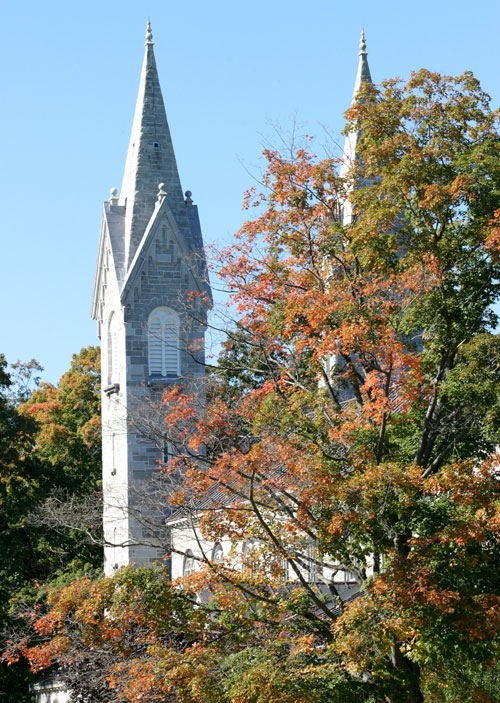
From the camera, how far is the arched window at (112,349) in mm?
40750

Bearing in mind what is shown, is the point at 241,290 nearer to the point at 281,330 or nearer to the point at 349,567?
the point at 281,330

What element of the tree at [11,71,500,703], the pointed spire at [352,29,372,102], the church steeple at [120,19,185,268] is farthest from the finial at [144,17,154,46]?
the tree at [11,71,500,703]

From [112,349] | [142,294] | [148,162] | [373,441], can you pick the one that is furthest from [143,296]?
[373,441]

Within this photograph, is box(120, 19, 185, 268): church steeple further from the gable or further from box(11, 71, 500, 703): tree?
box(11, 71, 500, 703): tree

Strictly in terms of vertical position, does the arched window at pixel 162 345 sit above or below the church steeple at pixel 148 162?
below

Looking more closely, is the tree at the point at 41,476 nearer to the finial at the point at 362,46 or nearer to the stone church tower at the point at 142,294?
the stone church tower at the point at 142,294

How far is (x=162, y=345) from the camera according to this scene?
40156 mm

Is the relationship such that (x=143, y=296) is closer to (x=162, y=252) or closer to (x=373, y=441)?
(x=162, y=252)

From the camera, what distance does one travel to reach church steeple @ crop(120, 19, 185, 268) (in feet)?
136

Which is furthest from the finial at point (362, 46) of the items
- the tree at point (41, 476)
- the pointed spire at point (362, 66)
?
the tree at point (41, 476)

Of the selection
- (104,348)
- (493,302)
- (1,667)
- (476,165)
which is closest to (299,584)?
(493,302)

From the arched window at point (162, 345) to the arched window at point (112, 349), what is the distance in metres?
1.52

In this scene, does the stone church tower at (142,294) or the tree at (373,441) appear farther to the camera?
the stone church tower at (142,294)

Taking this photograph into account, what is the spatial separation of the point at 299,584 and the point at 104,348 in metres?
23.0
